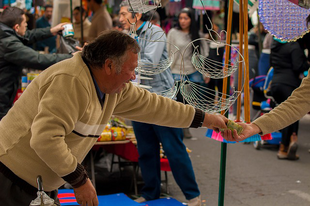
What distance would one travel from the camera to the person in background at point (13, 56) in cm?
361

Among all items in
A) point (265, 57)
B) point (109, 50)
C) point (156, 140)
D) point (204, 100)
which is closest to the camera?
point (109, 50)

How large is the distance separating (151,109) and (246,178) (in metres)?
2.61

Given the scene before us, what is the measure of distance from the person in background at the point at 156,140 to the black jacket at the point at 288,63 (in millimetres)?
2312

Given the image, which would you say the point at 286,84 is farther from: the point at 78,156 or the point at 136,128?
the point at 78,156

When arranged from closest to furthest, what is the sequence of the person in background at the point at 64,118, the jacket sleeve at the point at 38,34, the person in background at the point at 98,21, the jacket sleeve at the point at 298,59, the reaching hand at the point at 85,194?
the person in background at the point at 64,118, the reaching hand at the point at 85,194, the jacket sleeve at the point at 38,34, the jacket sleeve at the point at 298,59, the person in background at the point at 98,21

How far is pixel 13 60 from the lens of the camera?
3.64 meters

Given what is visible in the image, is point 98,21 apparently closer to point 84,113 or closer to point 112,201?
point 112,201

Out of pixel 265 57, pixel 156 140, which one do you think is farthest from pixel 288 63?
pixel 156 140

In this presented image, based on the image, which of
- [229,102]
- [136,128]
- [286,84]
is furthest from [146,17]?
[286,84]

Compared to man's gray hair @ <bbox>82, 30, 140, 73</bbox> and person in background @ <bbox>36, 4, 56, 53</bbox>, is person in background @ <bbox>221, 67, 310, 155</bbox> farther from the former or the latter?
person in background @ <bbox>36, 4, 56, 53</bbox>

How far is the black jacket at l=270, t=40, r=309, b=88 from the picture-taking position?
16.7 ft

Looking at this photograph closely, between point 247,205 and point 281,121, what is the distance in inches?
64.4

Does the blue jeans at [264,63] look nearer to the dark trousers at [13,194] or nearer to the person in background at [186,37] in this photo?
the person in background at [186,37]

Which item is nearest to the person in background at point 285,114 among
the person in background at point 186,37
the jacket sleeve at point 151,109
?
the jacket sleeve at point 151,109
